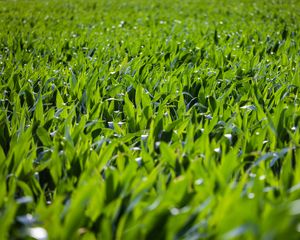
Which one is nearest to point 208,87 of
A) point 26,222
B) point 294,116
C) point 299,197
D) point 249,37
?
point 294,116

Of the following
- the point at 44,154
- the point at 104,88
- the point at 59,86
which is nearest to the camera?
the point at 44,154

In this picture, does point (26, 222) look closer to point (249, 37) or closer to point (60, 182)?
point (60, 182)

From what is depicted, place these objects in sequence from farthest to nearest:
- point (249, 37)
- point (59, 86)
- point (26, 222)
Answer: point (249, 37) < point (59, 86) < point (26, 222)


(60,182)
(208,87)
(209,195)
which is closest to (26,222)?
(60,182)

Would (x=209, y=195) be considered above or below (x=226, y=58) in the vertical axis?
above

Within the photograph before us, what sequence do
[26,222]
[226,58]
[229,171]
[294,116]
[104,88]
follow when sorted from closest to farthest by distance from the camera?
[26,222] < [229,171] < [294,116] < [104,88] < [226,58]

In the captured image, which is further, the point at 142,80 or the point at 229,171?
the point at 142,80

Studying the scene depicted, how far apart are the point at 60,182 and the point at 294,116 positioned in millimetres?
1188

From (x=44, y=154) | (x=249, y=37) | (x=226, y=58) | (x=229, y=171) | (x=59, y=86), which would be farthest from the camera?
(x=249, y=37)

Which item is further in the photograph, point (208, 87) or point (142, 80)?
point (142, 80)

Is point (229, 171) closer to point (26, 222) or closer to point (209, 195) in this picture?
point (209, 195)

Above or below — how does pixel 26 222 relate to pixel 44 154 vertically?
above

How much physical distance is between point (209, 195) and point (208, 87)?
1481mm

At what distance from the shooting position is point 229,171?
4.98 ft
